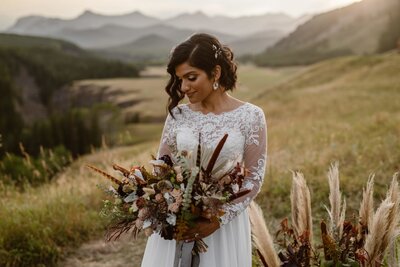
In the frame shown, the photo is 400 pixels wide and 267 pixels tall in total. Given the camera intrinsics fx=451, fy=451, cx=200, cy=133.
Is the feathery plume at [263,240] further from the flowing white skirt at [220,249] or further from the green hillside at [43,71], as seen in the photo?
the green hillside at [43,71]

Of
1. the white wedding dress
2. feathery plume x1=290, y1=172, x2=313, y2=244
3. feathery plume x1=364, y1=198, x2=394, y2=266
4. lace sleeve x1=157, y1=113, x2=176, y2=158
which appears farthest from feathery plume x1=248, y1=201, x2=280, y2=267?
lace sleeve x1=157, y1=113, x2=176, y2=158

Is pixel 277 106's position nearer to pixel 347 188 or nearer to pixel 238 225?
pixel 347 188

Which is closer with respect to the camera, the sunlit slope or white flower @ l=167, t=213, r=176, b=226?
white flower @ l=167, t=213, r=176, b=226

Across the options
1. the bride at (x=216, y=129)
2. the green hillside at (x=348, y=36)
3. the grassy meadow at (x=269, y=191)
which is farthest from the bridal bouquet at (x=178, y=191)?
the green hillside at (x=348, y=36)

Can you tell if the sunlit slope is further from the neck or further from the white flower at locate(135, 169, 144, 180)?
the white flower at locate(135, 169, 144, 180)

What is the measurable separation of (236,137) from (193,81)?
485 millimetres

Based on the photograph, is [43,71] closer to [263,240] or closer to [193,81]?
[193,81]

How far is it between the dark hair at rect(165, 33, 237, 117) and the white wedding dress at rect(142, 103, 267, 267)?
0.81ft

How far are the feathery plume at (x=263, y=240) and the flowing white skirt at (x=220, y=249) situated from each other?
110 millimetres

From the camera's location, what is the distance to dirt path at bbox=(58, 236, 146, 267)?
5.85 meters

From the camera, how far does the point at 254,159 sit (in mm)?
3115

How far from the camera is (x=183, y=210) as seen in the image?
2508 mm

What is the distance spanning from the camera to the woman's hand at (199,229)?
2656mm

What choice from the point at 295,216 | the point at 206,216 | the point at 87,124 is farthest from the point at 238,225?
the point at 87,124
